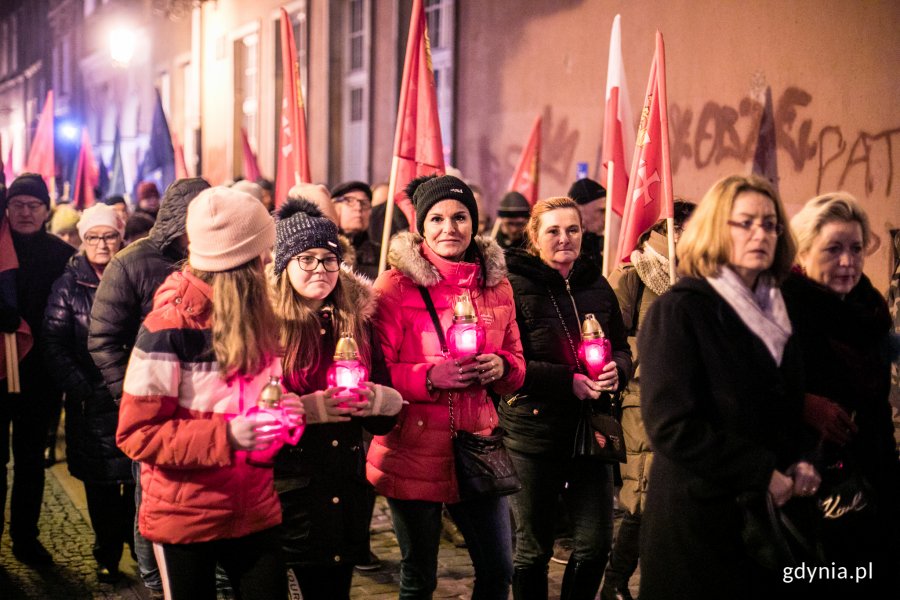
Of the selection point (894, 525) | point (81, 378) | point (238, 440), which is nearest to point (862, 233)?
point (894, 525)

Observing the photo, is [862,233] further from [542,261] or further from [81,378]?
[81,378]

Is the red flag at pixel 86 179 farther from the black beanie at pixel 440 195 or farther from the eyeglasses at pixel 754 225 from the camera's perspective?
the eyeglasses at pixel 754 225

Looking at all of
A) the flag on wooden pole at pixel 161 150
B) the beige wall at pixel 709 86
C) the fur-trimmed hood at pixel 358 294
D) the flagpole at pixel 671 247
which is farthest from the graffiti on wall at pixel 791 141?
the flag on wooden pole at pixel 161 150

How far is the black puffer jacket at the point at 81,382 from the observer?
226 inches

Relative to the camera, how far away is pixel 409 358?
14.5 ft

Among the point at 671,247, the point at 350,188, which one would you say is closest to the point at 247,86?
the point at 350,188

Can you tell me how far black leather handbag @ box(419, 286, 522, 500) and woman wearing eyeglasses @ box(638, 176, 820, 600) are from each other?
1.02 m

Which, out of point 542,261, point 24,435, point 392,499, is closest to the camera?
point 392,499

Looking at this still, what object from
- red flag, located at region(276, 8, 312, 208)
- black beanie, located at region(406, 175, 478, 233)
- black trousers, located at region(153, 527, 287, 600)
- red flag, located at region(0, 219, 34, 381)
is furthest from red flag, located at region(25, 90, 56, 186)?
black trousers, located at region(153, 527, 287, 600)

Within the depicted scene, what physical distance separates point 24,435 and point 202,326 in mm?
3520

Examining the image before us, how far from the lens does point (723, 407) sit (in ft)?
10.5

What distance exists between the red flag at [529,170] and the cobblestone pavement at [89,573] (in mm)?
4655

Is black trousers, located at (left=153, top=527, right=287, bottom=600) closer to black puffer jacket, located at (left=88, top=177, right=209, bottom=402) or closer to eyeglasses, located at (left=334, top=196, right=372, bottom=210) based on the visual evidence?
black puffer jacket, located at (left=88, top=177, right=209, bottom=402)

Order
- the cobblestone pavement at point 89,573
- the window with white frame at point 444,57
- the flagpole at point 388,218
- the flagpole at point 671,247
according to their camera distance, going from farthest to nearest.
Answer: the window with white frame at point 444,57 < the flagpole at point 388,218 < the cobblestone pavement at point 89,573 < the flagpole at point 671,247
